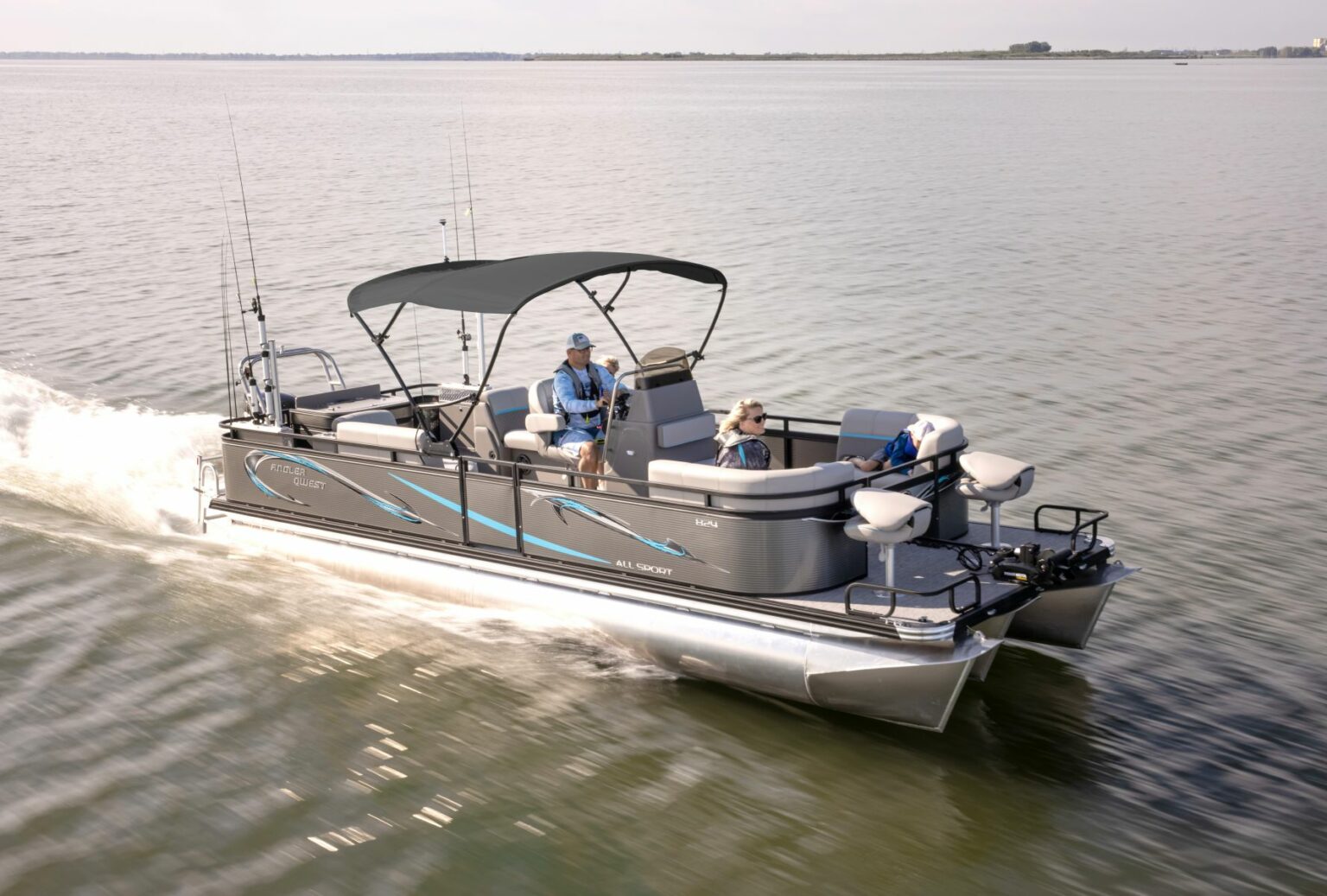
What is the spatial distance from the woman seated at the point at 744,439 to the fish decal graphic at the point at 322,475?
201 centimetres

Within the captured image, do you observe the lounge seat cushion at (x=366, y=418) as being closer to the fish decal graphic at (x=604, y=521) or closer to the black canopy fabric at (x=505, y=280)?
the black canopy fabric at (x=505, y=280)

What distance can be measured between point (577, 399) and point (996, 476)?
2717 mm

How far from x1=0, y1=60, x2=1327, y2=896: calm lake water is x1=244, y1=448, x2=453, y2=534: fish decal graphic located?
0.55 meters

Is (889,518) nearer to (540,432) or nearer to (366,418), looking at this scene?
(540,432)

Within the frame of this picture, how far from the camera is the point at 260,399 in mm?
9398

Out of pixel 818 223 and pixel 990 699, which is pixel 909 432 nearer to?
pixel 990 699

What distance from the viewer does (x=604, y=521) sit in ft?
24.3

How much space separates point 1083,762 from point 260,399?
614 cm

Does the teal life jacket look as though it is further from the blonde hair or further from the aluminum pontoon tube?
the blonde hair

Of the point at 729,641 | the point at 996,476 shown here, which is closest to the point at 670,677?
the point at 729,641

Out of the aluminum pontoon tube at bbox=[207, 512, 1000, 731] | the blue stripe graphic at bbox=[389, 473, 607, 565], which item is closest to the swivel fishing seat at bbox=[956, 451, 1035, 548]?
the aluminum pontoon tube at bbox=[207, 512, 1000, 731]

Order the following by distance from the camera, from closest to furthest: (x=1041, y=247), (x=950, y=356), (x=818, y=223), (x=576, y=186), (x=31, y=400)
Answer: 1. (x=31, y=400)
2. (x=950, y=356)
3. (x=1041, y=247)
4. (x=818, y=223)
5. (x=576, y=186)

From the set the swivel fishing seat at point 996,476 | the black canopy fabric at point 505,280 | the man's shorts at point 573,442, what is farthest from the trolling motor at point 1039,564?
the man's shorts at point 573,442

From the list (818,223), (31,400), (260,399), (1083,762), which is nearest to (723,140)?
(818,223)
